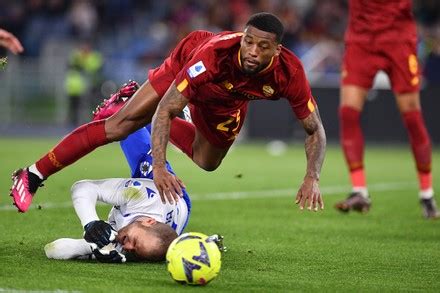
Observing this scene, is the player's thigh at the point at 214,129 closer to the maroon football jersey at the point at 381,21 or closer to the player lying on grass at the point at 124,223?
the player lying on grass at the point at 124,223

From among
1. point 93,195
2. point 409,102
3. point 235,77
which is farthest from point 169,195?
point 409,102

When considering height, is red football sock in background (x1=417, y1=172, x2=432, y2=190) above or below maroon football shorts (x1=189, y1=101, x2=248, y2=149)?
below

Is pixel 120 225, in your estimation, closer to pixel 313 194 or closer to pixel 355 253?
pixel 313 194

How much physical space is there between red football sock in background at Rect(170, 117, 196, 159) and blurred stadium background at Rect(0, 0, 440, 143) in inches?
530

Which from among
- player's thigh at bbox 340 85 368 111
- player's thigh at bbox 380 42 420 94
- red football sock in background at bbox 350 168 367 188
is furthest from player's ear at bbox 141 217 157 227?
player's thigh at bbox 380 42 420 94

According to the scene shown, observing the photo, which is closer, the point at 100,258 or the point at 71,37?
the point at 100,258

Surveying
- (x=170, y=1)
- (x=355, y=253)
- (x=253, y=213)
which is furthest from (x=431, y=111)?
(x=355, y=253)

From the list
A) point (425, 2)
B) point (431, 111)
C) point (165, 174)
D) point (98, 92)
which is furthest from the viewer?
point (98, 92)

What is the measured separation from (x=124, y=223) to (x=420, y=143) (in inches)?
175

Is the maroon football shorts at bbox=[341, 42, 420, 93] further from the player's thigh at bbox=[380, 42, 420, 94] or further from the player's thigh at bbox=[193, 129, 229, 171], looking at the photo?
the player's thigh at bbox=[193, 129, 229, 171]

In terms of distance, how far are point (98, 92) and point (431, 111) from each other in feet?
27.3

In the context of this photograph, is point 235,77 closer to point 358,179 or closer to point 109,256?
point 109,256

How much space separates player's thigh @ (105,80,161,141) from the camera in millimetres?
7754

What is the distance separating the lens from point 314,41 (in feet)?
79.0
